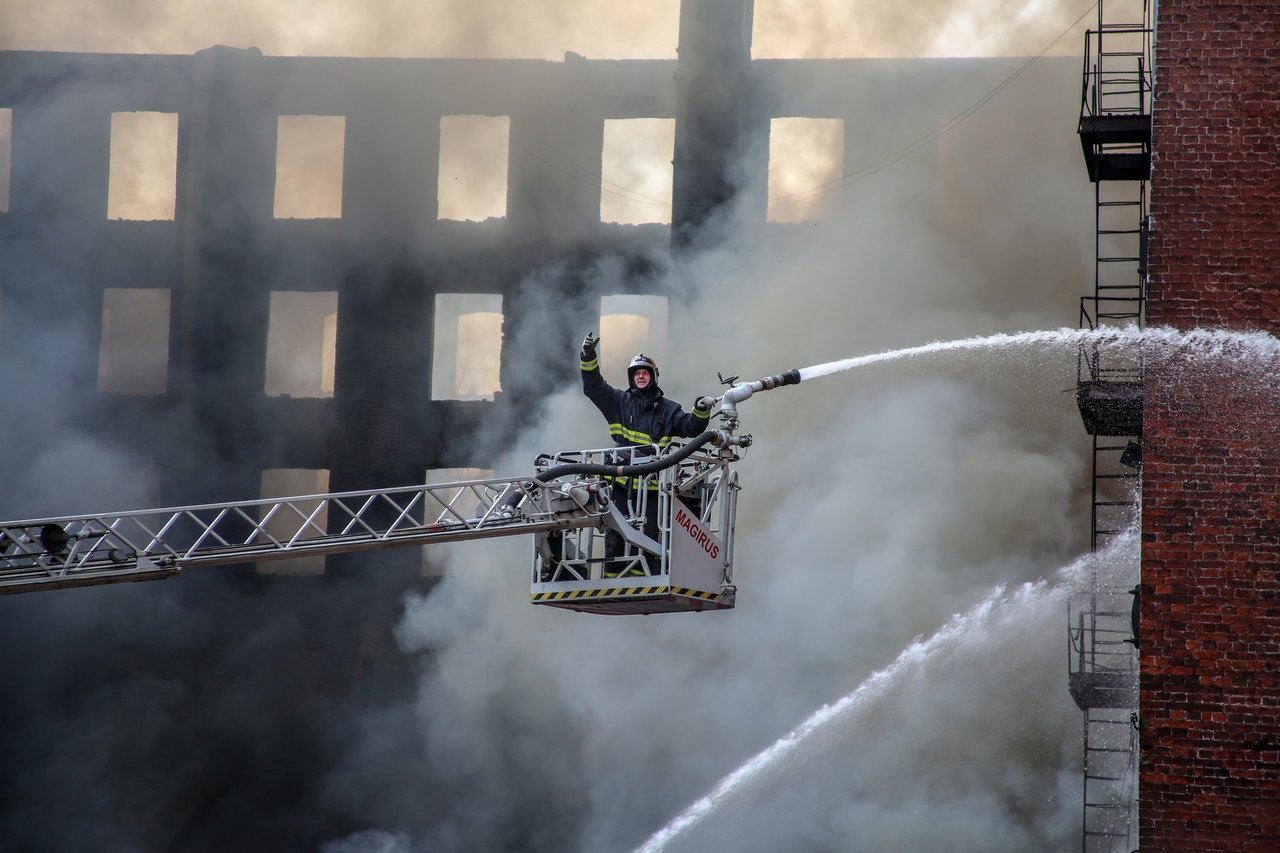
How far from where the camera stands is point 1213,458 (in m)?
9.19

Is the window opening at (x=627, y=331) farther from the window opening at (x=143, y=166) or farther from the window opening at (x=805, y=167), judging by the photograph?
the window opening at (x=143, y=166)

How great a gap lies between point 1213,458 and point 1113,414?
1.97 m

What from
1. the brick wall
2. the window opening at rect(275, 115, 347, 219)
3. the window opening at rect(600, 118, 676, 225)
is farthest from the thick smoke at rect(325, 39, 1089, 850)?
the brick wall

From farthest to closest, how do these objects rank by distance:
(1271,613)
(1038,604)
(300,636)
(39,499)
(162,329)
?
(162,329)
(300,636)
(39,499)
(1038,604)
(1271,613)

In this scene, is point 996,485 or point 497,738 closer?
point 996,485

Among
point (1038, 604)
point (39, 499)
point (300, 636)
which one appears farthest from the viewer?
point (300, 636)

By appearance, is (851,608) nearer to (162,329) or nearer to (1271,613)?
(1271,613)

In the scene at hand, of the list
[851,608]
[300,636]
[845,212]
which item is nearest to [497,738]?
[300,636]

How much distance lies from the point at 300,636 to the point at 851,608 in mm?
7243

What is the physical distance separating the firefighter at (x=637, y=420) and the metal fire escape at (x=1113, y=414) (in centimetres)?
290

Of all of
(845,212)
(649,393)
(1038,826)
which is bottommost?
(1038,826)

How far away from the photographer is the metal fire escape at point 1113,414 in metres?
10.8

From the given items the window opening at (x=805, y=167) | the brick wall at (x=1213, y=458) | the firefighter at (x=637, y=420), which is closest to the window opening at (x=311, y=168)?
the window opening at (x=805, y=167)

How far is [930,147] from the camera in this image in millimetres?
19000
